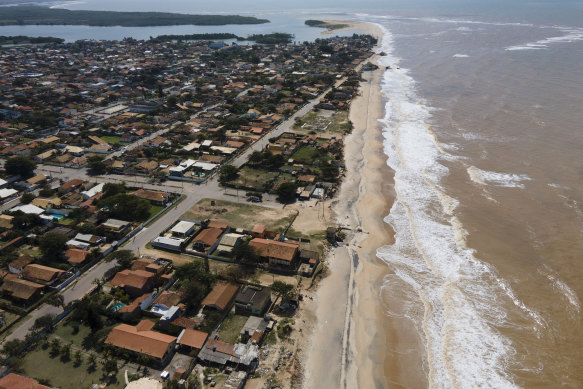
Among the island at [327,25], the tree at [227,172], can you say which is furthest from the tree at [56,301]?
the island at [327,25]

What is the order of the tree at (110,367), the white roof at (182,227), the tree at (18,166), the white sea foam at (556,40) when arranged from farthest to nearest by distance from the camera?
the white sea foam at (556,40) → the tree at (18,166) → the white roof at (182,227) → the tree at (110,367)

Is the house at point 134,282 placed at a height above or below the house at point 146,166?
below

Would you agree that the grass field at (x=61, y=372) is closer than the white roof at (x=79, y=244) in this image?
Yes

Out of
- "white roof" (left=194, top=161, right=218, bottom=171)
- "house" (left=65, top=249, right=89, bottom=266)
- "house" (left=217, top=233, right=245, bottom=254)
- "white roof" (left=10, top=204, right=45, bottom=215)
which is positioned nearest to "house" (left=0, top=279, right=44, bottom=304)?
"house" (left=65, top=249, right=89, bottom=266)

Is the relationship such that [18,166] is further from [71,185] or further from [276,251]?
[276,251]

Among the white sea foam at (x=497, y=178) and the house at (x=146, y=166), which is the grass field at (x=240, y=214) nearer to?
the house at (x=146, y=166)

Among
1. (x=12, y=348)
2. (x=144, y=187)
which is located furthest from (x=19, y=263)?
(x=144, y=187)

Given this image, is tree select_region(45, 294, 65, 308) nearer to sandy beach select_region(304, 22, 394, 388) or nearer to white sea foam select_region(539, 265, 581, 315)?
sandy beach select_region(304, 22, 394, 388)

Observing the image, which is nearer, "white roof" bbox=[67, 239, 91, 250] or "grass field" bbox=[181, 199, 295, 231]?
"white roof" bbox=[67, 239, 91, 250]
